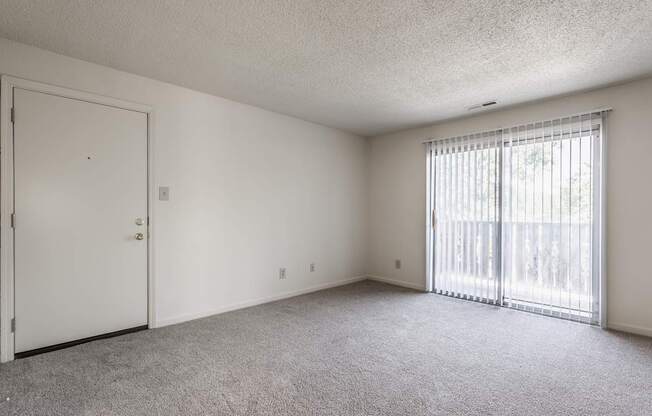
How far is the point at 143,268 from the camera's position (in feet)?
10.5

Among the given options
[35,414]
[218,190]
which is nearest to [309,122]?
[218,190]

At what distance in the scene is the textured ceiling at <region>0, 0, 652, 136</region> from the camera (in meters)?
2.09

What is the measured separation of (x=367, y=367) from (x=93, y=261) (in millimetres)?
2576

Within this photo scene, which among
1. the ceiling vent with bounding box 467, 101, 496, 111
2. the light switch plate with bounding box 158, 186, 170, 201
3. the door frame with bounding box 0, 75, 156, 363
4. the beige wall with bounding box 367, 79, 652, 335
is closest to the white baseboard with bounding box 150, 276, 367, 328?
the door frame with bounding box 0, 75, 156, 363

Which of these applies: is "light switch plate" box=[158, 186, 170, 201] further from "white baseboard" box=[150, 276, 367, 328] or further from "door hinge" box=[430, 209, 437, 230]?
"door hinge" box=[430, 209, 437, 230]

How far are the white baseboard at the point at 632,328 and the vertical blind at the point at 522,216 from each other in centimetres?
14

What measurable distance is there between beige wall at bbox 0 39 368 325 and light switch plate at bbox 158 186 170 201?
5cm

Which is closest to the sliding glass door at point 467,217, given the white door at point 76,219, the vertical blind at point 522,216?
the vertical blind at point 522,216

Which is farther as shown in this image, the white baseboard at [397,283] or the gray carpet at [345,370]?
the white baseboard at [397,283]

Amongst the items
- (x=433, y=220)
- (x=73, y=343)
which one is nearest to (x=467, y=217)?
(x=433, y=220)

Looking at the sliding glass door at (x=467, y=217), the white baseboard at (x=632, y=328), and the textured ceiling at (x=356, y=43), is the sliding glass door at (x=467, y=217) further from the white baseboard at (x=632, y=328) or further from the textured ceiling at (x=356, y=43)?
the white baseboard at (x=632, y=328)

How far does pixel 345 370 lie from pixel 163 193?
2.47m

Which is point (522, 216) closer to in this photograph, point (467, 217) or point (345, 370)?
point (467, 217)

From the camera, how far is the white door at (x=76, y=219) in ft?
8.54
